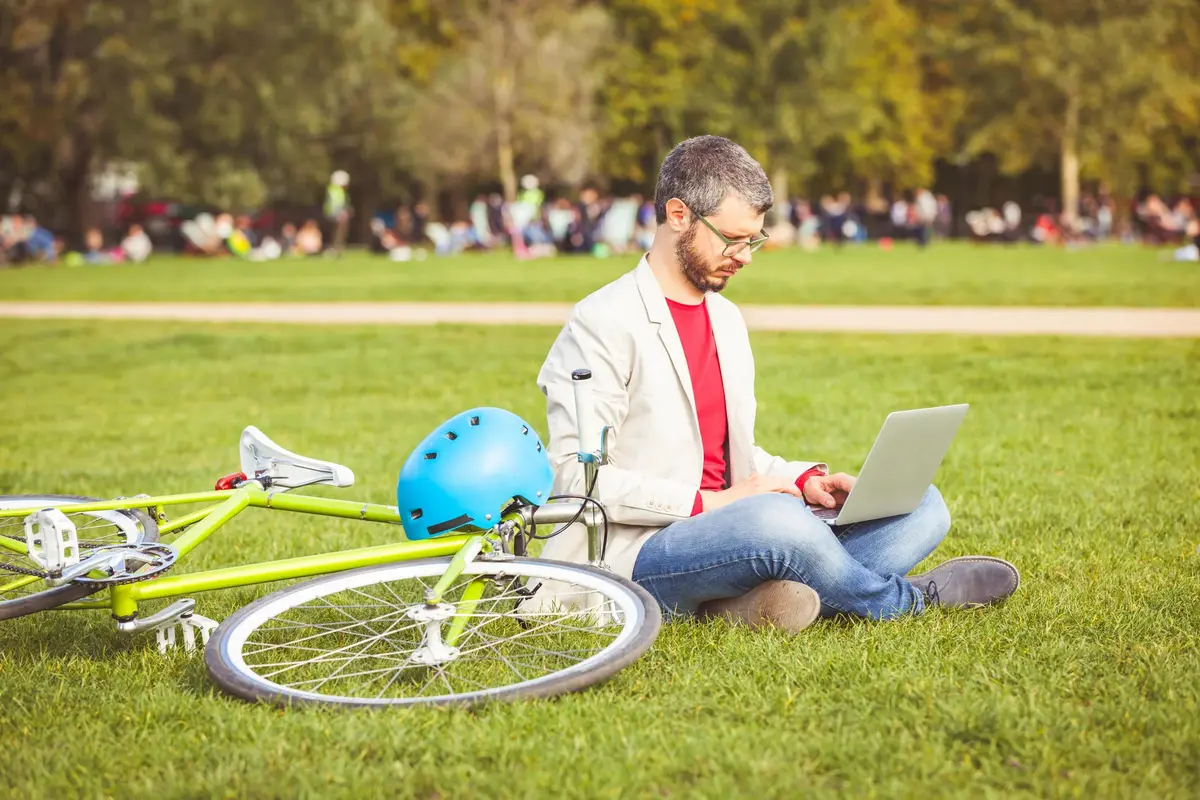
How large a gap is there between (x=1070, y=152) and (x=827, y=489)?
→ 57426 millimetres

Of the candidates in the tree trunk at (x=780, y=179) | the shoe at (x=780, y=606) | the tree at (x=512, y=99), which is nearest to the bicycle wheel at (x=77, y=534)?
the shoe at (x=780, y=606)

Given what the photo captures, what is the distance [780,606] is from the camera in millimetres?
4520

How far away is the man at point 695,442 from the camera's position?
4.46 metres

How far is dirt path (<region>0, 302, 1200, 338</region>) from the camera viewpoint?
15.7m

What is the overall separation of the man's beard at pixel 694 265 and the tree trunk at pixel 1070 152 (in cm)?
5590

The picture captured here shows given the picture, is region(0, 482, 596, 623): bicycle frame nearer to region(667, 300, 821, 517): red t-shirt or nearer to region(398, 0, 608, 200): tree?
region(667, 300, 821, 517): red t-shirt

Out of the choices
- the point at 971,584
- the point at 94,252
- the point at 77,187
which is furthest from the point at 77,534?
the point at 77,187

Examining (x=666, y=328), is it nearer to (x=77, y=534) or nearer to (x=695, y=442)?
(x=695, y=442)

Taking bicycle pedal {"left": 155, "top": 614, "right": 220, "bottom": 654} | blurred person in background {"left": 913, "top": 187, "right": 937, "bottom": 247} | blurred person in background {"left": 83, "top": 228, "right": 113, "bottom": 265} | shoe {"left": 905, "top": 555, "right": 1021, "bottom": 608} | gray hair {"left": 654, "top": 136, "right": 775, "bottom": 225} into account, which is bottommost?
blurred person in background {"left": 913, "top": 187, "right": 937, "bottom": 247}

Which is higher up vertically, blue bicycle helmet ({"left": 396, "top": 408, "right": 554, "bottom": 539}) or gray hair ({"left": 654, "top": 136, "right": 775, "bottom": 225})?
gray hair ({"left": 654, "top": 136, "right": 775, "bottom": 225})

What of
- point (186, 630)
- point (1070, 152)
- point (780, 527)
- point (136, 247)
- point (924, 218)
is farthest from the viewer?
point (1070, 152)

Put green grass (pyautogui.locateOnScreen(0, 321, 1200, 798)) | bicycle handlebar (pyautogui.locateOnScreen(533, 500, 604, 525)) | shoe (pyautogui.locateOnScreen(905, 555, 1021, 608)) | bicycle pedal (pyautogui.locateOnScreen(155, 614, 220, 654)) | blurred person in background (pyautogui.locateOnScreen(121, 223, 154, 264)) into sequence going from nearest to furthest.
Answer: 1. green grass (pyautogui.locateOnScreen(0, 321, 1200, 798))
2. bicycle handlebar (pyautogui.locateOnScreen(533, 500, 604, 525))
3. bicycle pedal (pyautogui.locateOnScreen(155, 614, 220, 654))
4. shoe (pyautogui.locateOnScreen(905, 555, 1021, 608))
5. blurred person in background (pyautogui.locateOnScreen(121, 223, 154, 264))

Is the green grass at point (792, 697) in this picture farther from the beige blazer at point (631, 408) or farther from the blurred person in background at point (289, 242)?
the blurred person in background at point (289, 242)

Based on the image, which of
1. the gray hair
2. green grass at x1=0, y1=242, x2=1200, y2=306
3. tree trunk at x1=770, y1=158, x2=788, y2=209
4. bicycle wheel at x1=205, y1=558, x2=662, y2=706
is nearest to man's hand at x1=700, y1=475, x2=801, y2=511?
bicycle wheel at x1=205, y1=558, x2=662, y2=706
